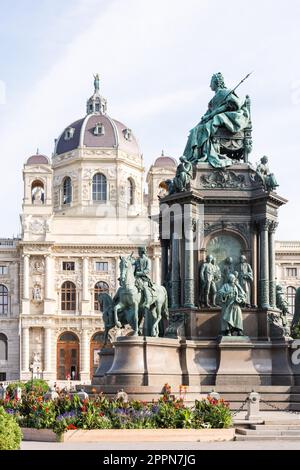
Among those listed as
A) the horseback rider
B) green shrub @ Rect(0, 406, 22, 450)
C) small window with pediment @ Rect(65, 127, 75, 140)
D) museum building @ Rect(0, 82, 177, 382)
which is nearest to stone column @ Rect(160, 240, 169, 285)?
the horseback rider

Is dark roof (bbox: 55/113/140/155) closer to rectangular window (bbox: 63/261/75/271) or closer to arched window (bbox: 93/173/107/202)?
arched window (bbox: 93/173/107/202)

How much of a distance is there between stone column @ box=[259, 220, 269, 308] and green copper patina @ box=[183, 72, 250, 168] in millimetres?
1899

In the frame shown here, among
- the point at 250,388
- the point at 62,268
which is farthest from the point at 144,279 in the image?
the point at 62,268

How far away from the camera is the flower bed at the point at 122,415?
16.0 meters

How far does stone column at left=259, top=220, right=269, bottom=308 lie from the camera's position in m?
21.8

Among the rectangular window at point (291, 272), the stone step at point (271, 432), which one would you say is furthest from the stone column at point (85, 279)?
the stone step at point (271, 432)

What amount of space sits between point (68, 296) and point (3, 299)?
20.1 ft

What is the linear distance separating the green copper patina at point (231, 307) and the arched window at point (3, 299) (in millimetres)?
66475

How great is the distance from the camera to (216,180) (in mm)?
22562

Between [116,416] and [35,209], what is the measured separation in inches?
2710

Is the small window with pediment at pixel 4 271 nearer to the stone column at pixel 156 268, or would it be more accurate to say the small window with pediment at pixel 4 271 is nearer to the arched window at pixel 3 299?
the arched window at pixel 3 299

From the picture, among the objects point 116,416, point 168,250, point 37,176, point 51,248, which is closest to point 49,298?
point 51,248

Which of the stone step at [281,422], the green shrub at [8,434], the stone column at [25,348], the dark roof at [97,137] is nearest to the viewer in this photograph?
the green shrub at [8,434]
